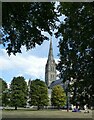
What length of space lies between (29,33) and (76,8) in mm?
1501

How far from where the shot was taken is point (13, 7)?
8609mm

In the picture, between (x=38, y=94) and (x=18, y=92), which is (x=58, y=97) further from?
(x=18, y=92)

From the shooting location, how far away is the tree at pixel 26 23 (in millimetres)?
8805

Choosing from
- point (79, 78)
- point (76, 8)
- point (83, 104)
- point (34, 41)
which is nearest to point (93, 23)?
point (76, 8)

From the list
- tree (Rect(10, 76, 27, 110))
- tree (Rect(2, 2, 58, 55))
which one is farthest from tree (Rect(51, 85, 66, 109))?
tree (Rect(2, 2, 58, 55))

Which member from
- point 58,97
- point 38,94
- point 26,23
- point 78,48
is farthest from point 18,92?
point 26,23

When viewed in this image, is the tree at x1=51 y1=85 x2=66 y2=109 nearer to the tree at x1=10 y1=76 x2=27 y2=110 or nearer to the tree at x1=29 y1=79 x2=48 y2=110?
the tree at x1=29 y1=79 x2=48 y2=110

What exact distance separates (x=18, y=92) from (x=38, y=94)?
6.76m

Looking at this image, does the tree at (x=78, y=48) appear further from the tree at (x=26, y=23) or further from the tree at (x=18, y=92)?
the tree at (x=18, y=92)

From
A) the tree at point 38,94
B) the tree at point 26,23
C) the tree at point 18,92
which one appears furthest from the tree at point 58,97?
the tree at point 26,23

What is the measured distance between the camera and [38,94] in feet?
226

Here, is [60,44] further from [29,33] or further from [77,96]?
[29,33]

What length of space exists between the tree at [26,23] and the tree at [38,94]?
5871 centimetres

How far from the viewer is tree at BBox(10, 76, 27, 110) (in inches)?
2447
